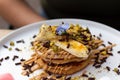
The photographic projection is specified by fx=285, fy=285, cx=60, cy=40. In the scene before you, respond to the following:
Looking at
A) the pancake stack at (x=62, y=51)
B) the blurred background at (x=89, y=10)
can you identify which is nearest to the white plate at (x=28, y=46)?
the pancake stack at (x=62, y=51)

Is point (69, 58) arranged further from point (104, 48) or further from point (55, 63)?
point (104, 48)

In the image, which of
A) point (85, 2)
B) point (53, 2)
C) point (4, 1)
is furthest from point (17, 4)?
point (85, 2)

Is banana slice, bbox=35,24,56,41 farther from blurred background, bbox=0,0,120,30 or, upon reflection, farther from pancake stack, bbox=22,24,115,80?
blurred background, bbox=0,0,120,30

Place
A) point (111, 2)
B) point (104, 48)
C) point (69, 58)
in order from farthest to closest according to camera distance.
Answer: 1. point (111, 2)
2. point (104, 48)
3. point (69, 58)

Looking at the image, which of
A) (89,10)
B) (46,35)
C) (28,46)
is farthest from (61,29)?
(89,10)

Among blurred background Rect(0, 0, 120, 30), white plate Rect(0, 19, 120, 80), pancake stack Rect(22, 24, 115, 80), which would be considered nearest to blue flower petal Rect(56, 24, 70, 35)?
pancake stack Rect(22, 24, 115, 80)

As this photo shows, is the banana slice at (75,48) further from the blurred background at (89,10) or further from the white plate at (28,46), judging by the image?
the blurred background at (89,10)
